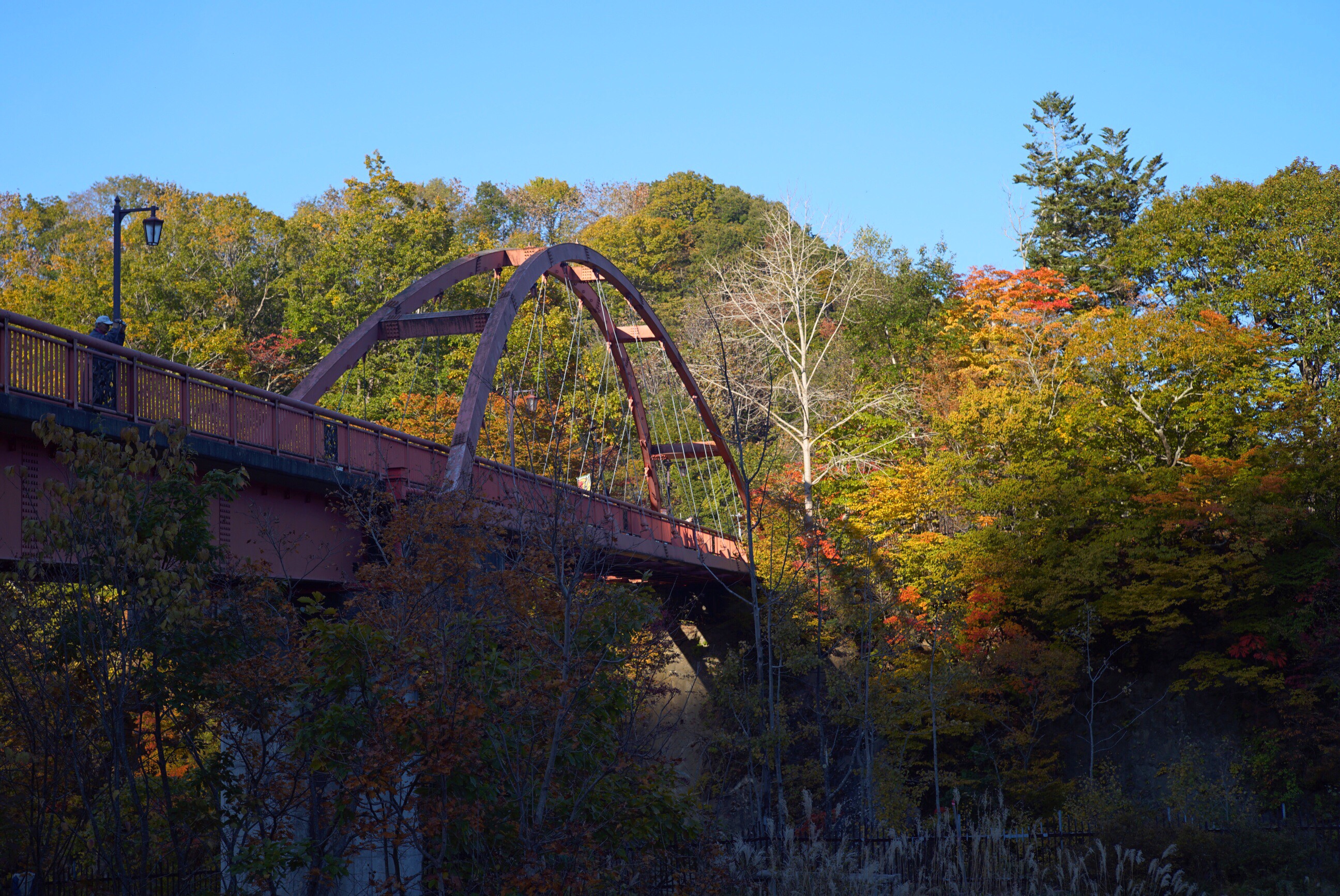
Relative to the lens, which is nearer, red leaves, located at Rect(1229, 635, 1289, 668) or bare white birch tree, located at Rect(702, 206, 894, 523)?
red leaves, located at Rect(1229, 635, 1289, 668)

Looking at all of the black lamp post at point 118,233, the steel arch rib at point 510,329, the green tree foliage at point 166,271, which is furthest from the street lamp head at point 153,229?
the green tree foliage at point 166,271

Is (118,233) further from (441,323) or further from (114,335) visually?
(441,323)

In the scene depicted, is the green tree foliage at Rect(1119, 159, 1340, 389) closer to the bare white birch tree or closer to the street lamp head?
the bare white birch tree

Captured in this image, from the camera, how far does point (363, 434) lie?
18.2 m

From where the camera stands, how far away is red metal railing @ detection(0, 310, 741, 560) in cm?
1177

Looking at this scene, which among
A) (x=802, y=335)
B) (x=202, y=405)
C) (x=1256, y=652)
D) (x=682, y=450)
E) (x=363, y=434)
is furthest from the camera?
(x=802, y=335)

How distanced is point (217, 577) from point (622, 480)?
32.3 metres

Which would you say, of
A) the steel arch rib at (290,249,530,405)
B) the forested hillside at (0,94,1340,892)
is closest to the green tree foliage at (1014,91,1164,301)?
the forested hillside at (0,94,1340,892)

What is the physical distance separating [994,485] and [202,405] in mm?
24951

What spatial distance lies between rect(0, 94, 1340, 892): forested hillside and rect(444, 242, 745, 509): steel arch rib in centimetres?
224

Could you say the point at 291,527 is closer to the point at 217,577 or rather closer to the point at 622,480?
the point at 217,577

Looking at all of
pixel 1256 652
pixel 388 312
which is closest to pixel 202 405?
pixel 388 312

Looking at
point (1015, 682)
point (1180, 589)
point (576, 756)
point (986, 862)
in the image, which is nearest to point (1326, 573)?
point (1180, 589)

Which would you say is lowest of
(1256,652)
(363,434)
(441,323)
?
(1256,652)
